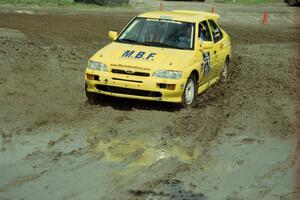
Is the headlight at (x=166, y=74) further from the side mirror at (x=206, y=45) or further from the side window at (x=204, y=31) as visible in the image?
the side window at (x=204, y=31)

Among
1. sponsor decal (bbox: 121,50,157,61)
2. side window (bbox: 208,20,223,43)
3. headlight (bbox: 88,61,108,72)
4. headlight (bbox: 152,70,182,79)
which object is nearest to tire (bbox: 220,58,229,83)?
side window (bbox: 208,20,223,43)

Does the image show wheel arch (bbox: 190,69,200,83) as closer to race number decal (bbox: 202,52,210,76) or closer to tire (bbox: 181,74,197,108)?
tire (bbox: 181,74,197,108)

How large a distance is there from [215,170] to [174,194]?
1.05 m

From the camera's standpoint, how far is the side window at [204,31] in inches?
442

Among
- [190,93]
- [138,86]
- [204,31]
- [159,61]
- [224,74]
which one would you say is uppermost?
[204,31]

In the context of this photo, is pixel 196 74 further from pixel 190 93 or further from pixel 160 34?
pixel 160 34

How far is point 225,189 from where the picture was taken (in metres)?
6.45

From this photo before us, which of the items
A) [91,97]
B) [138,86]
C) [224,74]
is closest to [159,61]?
[138,86]

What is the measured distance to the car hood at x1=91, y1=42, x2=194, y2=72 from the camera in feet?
32.3

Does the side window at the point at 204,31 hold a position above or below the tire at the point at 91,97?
above

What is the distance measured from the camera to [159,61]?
994cm

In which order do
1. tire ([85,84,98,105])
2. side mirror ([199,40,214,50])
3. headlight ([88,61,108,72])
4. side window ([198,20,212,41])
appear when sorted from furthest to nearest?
side window ([198,20,212,41]) → side mirror ([199,40,214,50]) → tire ([85,84,98,105]) → headlight ([88,61,108,72])

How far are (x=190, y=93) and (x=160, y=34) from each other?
4.18ft

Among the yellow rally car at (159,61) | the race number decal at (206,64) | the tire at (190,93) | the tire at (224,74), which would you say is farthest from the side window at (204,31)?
the tire at (224,74)
